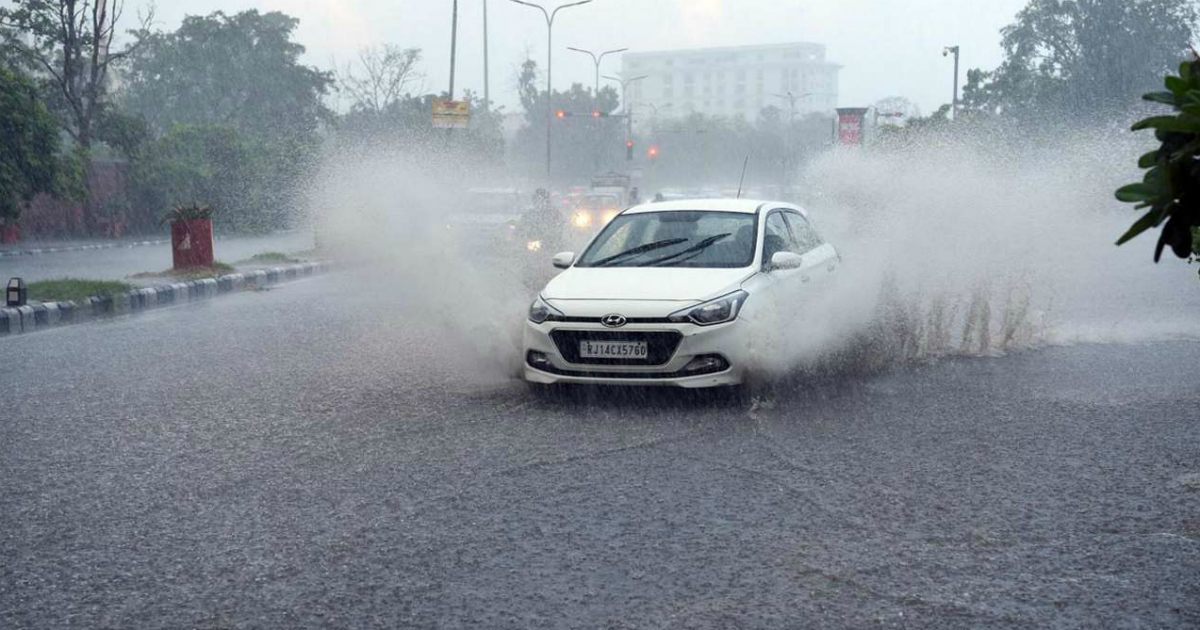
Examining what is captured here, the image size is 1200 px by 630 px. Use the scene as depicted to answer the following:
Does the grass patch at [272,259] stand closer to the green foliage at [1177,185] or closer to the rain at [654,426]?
the rain at [654,426]

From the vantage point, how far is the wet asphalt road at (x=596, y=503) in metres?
4.45

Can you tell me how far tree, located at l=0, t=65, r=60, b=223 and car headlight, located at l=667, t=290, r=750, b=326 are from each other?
23.9 metres

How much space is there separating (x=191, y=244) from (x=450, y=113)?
66.8ft

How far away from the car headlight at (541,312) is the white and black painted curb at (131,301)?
8.41m

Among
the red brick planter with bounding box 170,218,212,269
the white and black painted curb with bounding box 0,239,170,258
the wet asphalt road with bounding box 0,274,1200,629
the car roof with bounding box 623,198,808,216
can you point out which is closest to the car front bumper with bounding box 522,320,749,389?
the wet asphalt road with bounding box 0,274,1200,629

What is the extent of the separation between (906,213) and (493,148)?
56.7 metres

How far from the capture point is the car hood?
865 cm

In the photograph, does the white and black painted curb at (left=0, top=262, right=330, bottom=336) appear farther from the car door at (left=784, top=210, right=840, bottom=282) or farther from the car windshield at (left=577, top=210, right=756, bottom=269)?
the car door at (left=784, top=210, right=840, bottom=282)

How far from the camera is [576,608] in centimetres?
439

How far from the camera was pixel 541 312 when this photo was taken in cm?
881

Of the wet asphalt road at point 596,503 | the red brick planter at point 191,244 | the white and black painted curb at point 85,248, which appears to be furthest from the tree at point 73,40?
the wet asphalt road at point 596,503

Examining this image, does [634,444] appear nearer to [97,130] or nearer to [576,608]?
[576,608]

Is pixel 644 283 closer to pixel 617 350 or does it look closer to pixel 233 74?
pixel 617 350

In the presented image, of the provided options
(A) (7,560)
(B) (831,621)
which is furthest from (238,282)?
(B) (831,621)
